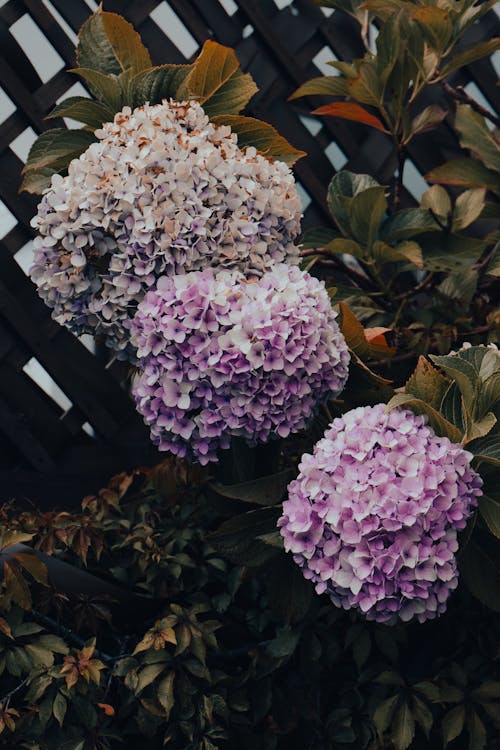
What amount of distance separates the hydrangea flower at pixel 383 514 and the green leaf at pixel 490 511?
47 mm

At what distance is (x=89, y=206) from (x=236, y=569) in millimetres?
614

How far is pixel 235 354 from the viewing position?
1.12 metres

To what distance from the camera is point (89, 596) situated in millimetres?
1386

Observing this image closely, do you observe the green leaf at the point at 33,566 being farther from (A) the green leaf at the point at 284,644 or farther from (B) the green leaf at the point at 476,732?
(B) the green leaf at the point at 476,732

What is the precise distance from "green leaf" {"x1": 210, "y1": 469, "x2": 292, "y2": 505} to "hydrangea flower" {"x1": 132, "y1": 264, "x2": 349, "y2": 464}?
0.28ft

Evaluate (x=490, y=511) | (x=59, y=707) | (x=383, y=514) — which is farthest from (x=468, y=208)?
(x=59, y=707)

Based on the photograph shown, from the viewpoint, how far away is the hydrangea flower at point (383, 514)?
3.46 ft

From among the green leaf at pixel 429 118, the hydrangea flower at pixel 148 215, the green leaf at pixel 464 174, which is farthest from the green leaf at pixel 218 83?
the green leaf at pixel 464 174

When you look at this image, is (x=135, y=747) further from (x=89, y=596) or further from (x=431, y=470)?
(x=431, y=470)

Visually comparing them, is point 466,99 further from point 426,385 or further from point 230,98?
point 426,385

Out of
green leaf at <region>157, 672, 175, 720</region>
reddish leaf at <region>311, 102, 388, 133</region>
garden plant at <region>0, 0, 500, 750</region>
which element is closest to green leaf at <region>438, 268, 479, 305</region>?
garden plant at <region>0, 0, 500, 750</region>

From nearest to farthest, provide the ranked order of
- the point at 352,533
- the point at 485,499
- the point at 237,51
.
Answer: the point at 352,533 < the point at 485,499 < the point at 237,51

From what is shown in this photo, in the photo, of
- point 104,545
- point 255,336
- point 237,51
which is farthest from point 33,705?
point 237,51

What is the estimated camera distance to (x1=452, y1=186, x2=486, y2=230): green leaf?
1.80 meters
